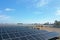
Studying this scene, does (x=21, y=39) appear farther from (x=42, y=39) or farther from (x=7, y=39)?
(x=42, y=39)

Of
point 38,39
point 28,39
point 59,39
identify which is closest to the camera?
point 28,39

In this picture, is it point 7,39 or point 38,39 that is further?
point 38,39

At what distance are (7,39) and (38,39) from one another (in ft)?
17.5

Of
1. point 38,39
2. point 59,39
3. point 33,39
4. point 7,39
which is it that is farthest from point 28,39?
point 59,39

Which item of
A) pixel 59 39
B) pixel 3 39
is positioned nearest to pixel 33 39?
pixel 3 39

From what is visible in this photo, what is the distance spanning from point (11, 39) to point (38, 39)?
15.7ft

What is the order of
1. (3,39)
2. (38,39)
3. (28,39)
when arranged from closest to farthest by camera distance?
1. (3,39)
2. (28,39)
3. (38,39)

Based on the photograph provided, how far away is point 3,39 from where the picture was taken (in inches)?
Answer: 494

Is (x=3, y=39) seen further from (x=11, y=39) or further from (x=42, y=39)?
(x=42, y=39)

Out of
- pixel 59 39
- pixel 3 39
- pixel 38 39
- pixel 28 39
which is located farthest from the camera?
pixel 59 39

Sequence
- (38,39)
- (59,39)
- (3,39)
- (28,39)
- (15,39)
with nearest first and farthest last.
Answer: (3,39) → (15,39) → (28,39) → (38,39) → (59,39)

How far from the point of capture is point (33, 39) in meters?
15.7

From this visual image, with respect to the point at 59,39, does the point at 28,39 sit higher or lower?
higher

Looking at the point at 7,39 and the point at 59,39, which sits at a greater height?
the point at 7,39
